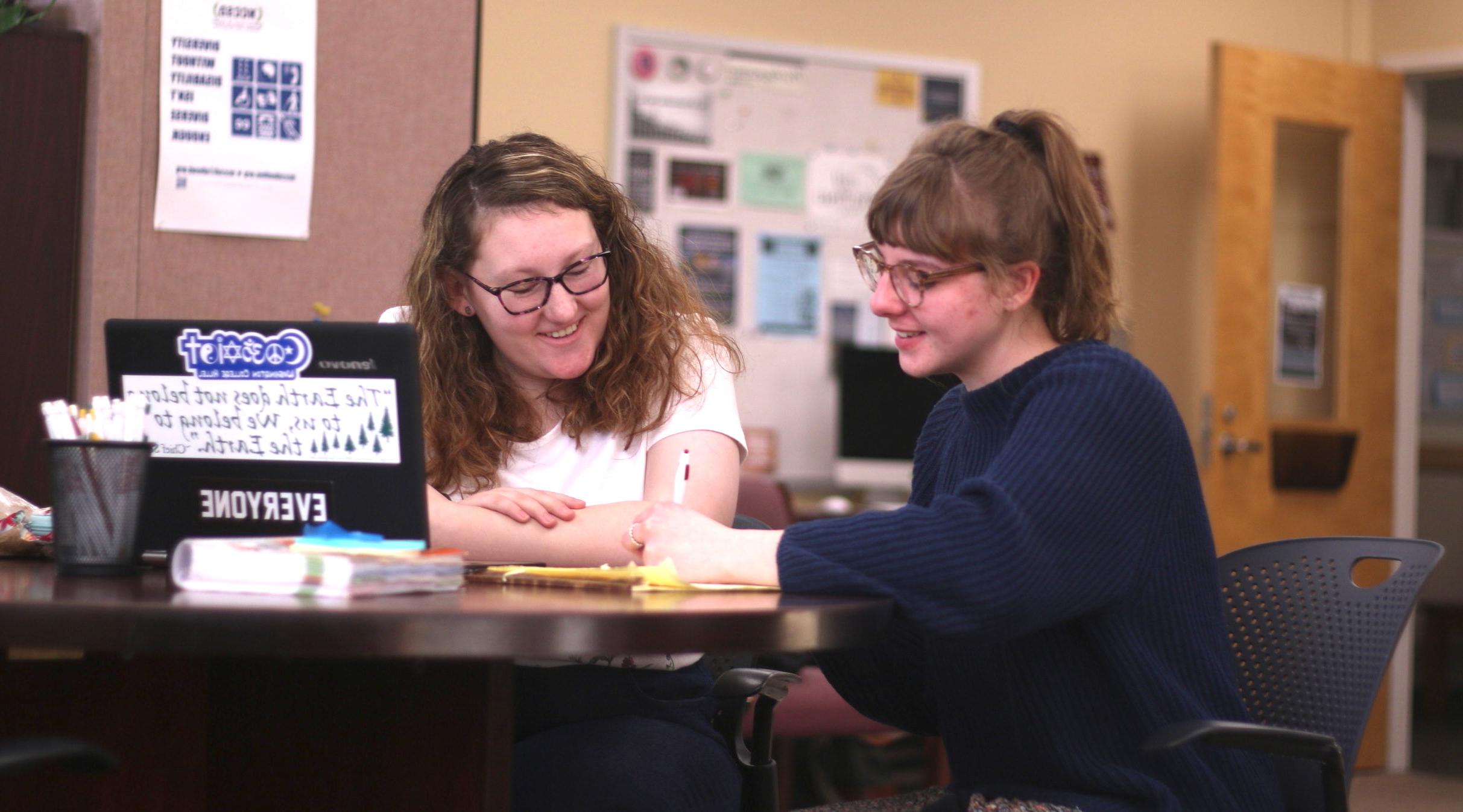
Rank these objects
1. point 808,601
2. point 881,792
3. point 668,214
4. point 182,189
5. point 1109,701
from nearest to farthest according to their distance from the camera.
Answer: point 808,601 → point 1109,701 → point 182,189 → point 881,792 → point 668,214

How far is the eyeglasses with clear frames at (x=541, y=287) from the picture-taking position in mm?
1646

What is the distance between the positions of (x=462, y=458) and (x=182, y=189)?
100cm

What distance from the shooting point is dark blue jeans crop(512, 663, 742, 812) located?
1342 mm

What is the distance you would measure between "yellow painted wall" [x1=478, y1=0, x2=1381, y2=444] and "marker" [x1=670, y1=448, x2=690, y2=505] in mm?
3092

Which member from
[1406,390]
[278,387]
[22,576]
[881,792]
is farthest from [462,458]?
[1406,390]

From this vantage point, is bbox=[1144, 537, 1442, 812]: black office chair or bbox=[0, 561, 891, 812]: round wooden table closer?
bbox=[0, 561, 891, 812]: round wooden table

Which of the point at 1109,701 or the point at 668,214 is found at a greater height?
the point at 668,214

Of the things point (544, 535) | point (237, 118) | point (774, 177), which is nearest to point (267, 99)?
point (237, 118)

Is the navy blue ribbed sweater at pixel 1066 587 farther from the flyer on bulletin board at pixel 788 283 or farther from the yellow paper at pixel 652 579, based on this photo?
the flyer on bulletin board at pixel 788 283

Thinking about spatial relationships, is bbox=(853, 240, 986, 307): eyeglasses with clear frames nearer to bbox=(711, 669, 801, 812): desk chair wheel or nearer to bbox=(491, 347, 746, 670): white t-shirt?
bbox=(491, 347, 746, 670): white t-shirt

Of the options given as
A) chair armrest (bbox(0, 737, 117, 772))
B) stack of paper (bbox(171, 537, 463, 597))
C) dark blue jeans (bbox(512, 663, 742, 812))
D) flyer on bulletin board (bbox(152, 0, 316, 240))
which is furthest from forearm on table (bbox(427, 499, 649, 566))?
flyer on bulletin board (bbox(152, 0, 316, 240))

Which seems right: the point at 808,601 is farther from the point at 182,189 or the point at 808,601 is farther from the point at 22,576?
the point at 182,189

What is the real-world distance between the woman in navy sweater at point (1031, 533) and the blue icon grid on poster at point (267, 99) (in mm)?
1334

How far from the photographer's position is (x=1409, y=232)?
4984mm
